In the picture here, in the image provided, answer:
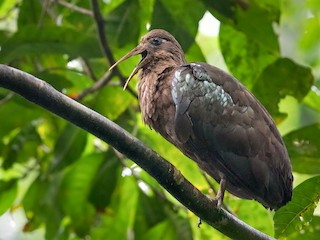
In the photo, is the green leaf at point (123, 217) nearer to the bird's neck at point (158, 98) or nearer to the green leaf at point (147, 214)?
the green leaf at point (147, 214)

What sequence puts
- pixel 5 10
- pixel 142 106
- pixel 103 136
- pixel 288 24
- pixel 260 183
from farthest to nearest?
pixel 5 10, pixel 288 24, pixel 142 106, pixel 260 183, pixel 103 136

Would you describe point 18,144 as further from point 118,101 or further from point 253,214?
point 253,214

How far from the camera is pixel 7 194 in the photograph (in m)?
5.72

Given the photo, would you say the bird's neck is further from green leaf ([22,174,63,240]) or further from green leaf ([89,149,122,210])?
green leaf ([22,174,63,240])

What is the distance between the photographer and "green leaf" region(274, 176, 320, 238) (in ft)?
12.5

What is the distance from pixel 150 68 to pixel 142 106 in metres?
0.28

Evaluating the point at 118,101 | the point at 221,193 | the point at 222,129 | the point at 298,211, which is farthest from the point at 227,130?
the point at 118,101

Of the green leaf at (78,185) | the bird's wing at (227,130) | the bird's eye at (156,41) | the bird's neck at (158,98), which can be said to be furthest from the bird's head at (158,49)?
the green leaf at (78,185)

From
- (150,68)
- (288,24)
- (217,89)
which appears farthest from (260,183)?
(288,24)

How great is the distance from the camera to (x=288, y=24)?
18.6 feet

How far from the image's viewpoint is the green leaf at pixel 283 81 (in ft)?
15.7

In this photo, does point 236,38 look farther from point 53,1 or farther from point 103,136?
point 103,136

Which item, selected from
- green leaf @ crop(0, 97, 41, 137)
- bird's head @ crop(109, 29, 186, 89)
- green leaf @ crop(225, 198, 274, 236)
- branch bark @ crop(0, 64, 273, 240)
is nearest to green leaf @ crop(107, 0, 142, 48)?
bird's head @ crop(109, 29, 186, 89)

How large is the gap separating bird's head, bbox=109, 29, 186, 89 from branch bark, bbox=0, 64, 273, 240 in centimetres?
113
